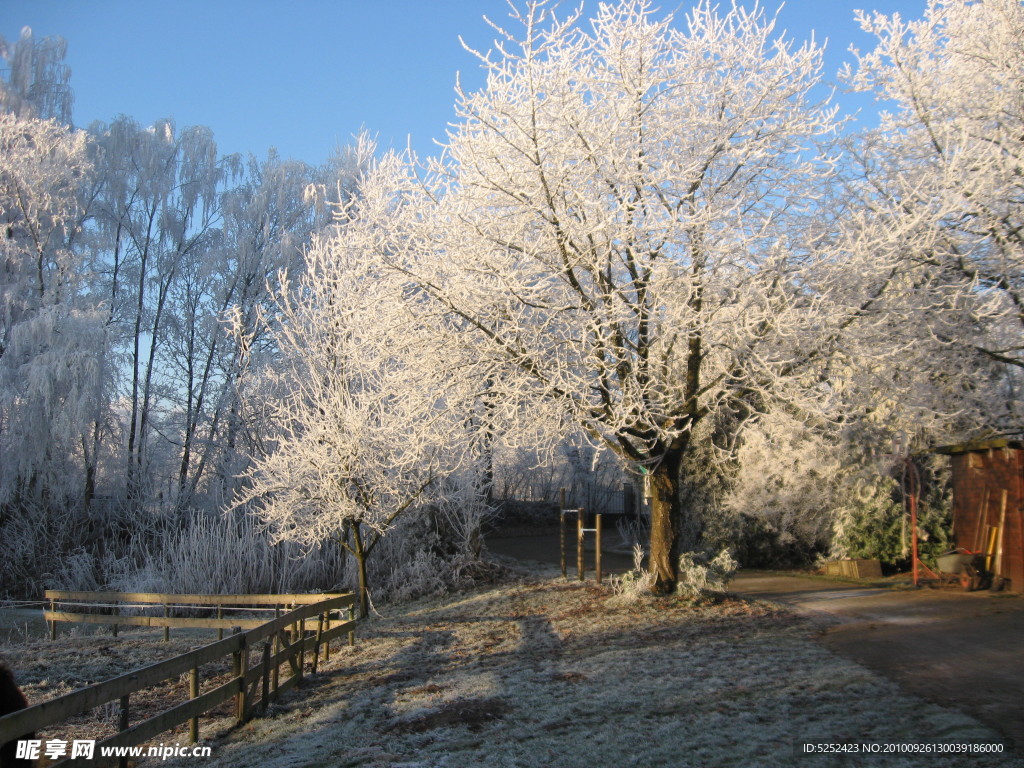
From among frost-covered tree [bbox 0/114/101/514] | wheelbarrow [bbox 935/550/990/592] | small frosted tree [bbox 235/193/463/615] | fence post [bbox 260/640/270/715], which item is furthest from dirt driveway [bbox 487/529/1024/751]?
frost-covered tree [bbox 0/114/101/514]

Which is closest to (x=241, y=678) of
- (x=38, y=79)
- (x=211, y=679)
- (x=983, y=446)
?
(x=211, y=679)

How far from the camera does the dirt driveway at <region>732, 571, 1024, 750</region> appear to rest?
18.9 feet

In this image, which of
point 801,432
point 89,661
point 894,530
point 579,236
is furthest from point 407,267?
point 894,530

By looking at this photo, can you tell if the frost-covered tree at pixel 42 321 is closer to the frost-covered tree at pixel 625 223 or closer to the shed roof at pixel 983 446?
the frost-covered tree at pixel 625 223

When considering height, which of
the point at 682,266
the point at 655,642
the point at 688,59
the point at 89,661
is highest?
the point at 688,59

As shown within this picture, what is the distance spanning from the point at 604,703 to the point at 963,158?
794 centimetres

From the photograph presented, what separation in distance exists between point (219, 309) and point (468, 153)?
15.5m

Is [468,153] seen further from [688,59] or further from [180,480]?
[180,480]

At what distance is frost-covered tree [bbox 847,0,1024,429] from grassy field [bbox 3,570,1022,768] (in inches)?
208

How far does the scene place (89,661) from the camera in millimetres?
10352

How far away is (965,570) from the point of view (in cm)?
1102

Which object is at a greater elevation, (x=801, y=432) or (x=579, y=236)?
(x=579, y=236)

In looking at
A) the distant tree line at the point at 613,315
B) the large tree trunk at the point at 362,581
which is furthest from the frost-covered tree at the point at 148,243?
the large tree trunk at the point at 362,581

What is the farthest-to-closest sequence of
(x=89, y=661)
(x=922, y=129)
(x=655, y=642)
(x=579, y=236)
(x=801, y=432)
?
(x=801, y=432) → (x=922, y=129) → (x=89, y=661) → (x=579, y=236) → (x=655, y=642)
